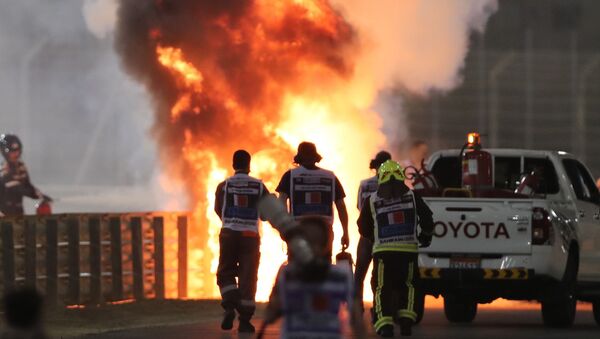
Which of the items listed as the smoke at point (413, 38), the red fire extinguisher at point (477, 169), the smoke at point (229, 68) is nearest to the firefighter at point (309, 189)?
the red fire extinguisher at point (477, 169)

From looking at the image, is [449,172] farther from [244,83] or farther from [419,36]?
[419,36]

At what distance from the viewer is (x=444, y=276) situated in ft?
58.9

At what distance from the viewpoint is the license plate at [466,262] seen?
706 inches

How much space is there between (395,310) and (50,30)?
29.9 meters

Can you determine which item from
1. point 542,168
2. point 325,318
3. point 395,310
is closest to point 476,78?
point 542,168

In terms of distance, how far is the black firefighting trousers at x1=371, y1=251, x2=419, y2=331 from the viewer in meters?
16.0

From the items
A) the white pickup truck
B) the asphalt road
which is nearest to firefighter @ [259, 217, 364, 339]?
the asphalt road

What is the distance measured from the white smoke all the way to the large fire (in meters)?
2.43

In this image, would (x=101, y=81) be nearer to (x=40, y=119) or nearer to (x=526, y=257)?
(x=40, y=119)

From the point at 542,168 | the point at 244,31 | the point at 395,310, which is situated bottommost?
the point at 395,310

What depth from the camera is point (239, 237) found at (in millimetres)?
17766

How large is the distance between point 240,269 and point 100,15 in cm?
1975

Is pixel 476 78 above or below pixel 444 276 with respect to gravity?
above

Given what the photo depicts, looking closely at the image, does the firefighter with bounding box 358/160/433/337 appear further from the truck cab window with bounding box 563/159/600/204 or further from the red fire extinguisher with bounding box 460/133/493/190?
the truck cab window with bounding box 563/159/600/204
